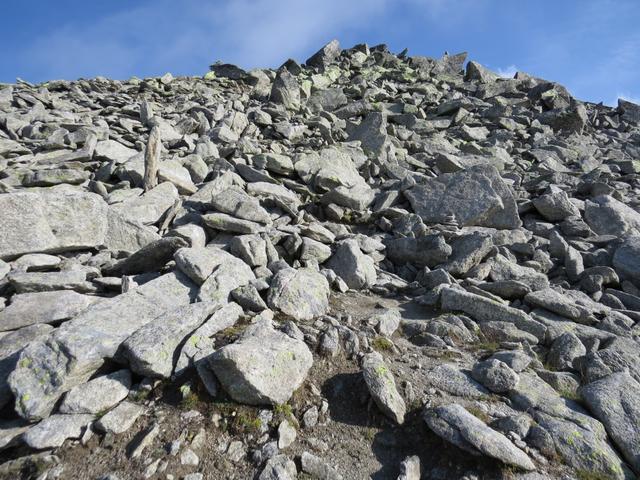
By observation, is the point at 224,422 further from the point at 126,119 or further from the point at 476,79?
the point at 476,79

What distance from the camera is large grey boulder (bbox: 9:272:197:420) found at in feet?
18.2

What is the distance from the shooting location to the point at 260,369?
6.05m

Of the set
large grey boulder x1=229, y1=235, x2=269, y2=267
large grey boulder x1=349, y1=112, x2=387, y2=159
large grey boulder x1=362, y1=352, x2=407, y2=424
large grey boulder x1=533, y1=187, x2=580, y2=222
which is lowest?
large grey boulder x1=362, y1=352, x2=407, y2=424

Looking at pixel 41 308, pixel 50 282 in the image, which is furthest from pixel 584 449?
pixel 50 282

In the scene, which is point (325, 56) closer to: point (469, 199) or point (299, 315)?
point (469, 199)

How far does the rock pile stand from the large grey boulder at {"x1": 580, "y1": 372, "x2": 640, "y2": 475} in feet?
0.12

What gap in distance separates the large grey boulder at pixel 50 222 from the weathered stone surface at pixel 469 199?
1168 cm

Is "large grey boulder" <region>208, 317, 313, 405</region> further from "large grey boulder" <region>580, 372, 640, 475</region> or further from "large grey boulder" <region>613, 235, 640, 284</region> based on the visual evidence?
"large grey boulder" <region>613, 235, 640, 284</region>

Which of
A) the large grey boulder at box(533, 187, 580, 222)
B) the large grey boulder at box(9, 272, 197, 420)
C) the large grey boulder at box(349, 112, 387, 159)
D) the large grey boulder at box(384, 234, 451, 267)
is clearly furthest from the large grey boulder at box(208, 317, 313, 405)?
the large grey boulder at box(349, 112, 387, 159)

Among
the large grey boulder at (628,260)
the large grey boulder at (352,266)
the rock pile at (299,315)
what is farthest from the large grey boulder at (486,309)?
the large grey boulder at (628,260)

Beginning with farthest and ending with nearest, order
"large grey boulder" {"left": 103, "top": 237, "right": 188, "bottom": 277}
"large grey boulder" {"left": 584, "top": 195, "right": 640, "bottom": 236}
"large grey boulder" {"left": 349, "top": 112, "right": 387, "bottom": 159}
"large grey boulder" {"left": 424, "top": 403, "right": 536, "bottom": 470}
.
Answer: "large grey boulder" {"left": 349, "top": 112, "right": 387, "bottom": 159}, "large grey boulder" {"left": 584, "top": 195, "right": 640, "bottom": 236}, "large grey boulder" {"left": 103, "top": 237, "right": 188, "bottom": 277}, "large grey boulder" {"left": 424, "top": 403, "right": 536, "bottom": 470}

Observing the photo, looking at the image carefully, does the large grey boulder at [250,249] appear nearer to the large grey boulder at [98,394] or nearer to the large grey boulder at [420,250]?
the large grey boulder at [98,394]

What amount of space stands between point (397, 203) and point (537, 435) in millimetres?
12228

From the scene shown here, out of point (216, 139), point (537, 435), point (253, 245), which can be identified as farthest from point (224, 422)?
point (216, 139)
